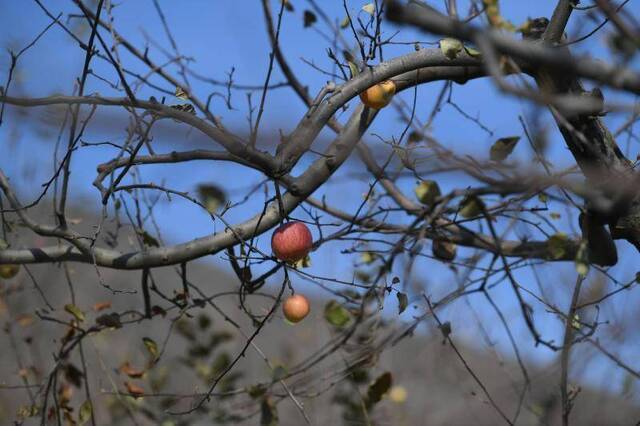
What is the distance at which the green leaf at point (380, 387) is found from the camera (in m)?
2.77

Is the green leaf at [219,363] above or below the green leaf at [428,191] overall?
above

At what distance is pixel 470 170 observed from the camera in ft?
4.84

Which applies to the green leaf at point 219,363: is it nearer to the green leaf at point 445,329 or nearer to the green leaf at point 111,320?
the green leaf at point 111,320

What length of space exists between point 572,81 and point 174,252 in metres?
1.34

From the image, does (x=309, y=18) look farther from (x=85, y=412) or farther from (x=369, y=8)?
(x=85, y=412)

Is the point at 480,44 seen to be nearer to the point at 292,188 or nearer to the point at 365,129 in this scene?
the point at 292,188

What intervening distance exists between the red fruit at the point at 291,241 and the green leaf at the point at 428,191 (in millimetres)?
469

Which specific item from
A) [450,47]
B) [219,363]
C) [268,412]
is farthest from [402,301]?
[219,363]

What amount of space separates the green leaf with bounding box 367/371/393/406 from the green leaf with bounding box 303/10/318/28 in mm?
1451

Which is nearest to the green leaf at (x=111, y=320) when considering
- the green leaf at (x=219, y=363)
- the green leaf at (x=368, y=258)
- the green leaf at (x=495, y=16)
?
the green leaf at (x=368, y=258)

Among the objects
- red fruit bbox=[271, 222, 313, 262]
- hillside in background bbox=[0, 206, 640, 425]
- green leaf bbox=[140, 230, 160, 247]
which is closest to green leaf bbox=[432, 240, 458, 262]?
hillside in background bbox=[0, 206, 640, 425]

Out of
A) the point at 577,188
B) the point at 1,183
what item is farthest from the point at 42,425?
the point at 577,188

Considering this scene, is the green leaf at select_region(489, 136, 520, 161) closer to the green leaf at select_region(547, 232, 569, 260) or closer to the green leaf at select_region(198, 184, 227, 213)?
the green leaf at select_region(547, 232, 569, 260)

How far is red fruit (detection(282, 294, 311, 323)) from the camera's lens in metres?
2.29
